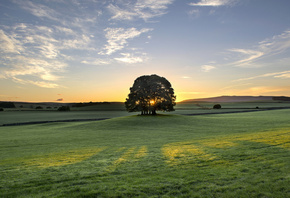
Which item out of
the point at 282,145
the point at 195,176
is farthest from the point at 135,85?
the point at 195,176

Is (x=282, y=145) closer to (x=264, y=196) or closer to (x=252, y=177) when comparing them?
(x=252, y=177)

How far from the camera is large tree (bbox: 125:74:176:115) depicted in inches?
1828

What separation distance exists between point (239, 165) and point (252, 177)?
4.61 feet

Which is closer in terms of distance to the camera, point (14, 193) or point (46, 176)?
point (14, 193)

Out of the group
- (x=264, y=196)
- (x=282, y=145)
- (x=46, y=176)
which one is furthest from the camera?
(x=282, y=145)

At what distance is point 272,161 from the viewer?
8359 millimetres

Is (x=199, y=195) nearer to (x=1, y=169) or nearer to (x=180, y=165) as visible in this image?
(x=180, y=165)

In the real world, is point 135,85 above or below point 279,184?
above

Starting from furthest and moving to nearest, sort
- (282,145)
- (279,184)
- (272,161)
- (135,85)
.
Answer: (135,85)
(282,145)
(272,161)
(279,184)

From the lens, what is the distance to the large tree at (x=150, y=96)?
4644 centimetres

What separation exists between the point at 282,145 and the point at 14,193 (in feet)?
44.1

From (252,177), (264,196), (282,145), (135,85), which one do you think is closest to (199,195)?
(264,196)

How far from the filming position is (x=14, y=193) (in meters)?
6.31

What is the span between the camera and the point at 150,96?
46469mm
